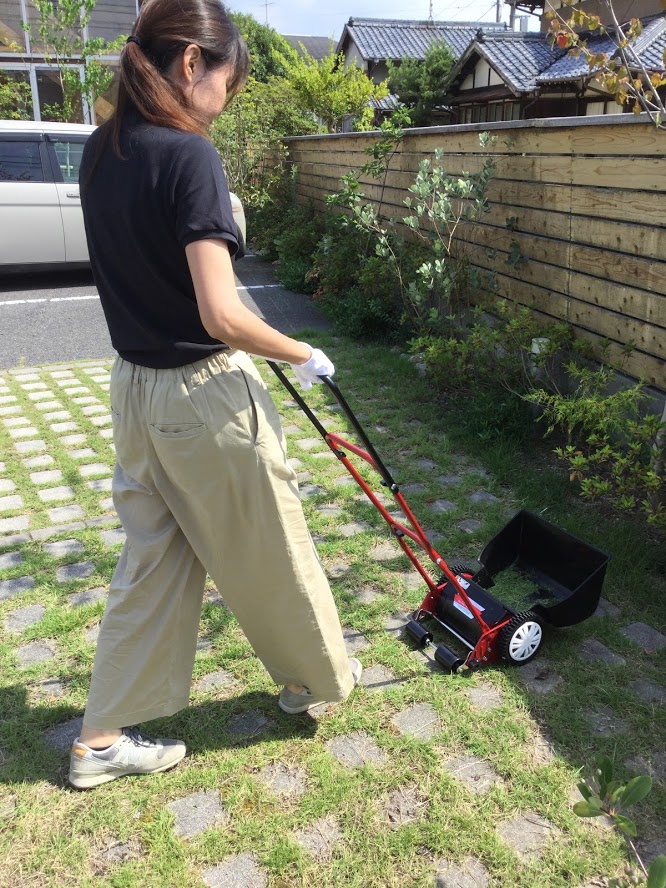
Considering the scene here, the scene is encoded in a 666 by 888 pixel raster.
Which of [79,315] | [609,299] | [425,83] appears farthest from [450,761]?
[425,83]

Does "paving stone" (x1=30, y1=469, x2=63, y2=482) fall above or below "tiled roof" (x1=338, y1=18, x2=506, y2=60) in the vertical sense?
below

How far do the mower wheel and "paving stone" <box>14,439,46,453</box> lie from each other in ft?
10.2

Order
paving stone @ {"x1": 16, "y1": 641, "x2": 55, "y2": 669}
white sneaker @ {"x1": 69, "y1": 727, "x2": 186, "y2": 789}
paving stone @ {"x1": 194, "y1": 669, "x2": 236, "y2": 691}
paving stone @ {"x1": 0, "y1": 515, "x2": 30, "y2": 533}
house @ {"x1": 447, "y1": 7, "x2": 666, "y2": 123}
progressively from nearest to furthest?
white sneaker @ {"x1": 69, "y1": 727, "x2": 186, "y2": 789}, paving stone @ {"x1": 194, "y1": 669, "x2": 236, "y2": 691}, paving stone @ {"x1": 16, "y1": 641, "x2": 55, "y2": 669}, paving stone @ {"x1": 0, "y1": 515, "x2": 30, "y2": 533}, house @ {"x1": 447, "y1": 7, "x2": 666, "y2": 123}

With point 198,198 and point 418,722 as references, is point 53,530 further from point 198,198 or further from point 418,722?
point 198,198

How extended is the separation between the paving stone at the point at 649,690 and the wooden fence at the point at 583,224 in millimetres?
1565

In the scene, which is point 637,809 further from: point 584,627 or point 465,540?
point 465,540

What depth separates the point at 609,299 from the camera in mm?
3922

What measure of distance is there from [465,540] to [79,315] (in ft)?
18.0

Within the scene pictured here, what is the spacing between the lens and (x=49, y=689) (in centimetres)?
259

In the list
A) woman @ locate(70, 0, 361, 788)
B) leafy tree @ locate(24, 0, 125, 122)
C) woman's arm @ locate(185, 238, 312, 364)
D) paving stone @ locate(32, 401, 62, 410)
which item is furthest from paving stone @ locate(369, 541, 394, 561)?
leafy tree @ locate(24, 0, 125, 122)

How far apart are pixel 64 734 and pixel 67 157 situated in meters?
7.77

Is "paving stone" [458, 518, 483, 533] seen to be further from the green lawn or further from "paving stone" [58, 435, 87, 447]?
"paving stone" [58, 435, 87, 447]

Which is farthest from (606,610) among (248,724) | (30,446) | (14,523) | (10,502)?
(30,446)

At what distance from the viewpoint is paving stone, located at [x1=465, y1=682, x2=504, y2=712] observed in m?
2.49
